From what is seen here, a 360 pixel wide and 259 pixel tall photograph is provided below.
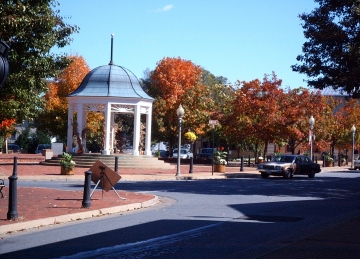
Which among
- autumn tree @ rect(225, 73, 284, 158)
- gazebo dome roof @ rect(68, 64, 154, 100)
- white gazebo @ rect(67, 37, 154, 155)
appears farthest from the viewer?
autumn tree @ rect(225, 73, 284, 158)

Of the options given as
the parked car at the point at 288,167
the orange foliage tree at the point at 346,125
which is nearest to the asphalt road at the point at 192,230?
the parked car at the point at 288,167

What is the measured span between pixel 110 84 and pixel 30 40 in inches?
919

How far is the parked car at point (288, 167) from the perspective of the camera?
111 feet

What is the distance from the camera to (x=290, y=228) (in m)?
13.4

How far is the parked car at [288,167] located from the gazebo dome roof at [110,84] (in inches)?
407

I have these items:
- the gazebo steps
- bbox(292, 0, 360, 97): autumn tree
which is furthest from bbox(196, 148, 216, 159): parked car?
bbox(292, 0, 360, 97): autumn tree

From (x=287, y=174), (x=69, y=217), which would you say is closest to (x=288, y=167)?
(x=287, y=174)

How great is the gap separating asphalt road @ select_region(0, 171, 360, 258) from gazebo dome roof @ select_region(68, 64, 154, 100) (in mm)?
19666

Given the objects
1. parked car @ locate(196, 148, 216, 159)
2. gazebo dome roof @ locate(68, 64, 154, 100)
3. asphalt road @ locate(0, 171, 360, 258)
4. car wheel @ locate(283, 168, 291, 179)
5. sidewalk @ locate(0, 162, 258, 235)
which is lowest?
asphalt road @ locate(0, 171, 360, 258)

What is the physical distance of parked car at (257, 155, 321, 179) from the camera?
33781 mm

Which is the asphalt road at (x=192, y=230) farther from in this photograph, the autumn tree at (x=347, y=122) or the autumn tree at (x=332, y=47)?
the autumn tree at (x=347, y=122)

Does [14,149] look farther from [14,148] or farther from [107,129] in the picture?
[107,129]

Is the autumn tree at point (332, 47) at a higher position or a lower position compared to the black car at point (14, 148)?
higher

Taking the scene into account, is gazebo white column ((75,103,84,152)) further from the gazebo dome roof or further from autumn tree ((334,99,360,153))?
autumn tree ((334,99,360,153))
